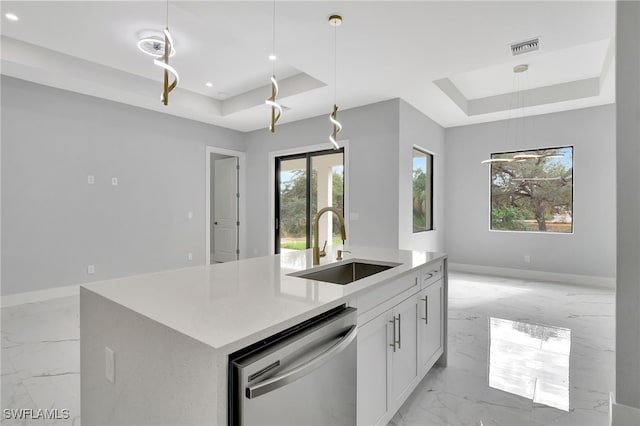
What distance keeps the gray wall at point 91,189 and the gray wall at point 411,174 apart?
141 inches

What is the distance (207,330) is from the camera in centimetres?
98

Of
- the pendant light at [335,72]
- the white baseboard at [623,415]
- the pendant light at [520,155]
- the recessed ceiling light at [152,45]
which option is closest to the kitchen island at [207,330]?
the white baseboard at [623,415]

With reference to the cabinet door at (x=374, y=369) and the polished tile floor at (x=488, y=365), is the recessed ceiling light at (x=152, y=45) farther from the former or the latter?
the cabinet door at (x=374, y=369)

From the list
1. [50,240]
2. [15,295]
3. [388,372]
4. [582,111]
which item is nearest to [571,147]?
[582,111]

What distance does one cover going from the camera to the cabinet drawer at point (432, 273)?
2195mm

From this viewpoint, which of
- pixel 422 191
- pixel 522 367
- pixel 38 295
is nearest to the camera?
pixel 522 367

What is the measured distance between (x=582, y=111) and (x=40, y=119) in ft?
25.8

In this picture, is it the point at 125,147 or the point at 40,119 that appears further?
the point at 125,147

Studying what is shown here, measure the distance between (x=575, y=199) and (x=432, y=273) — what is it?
4.57m

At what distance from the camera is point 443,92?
4.64 meters

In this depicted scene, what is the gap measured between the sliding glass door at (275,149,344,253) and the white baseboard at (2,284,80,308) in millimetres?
3192

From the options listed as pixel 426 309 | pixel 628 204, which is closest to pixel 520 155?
pixel 628 204

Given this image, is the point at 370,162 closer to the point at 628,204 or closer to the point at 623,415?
the point at 628,204

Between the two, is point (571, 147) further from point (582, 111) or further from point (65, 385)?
point (65, 385)
